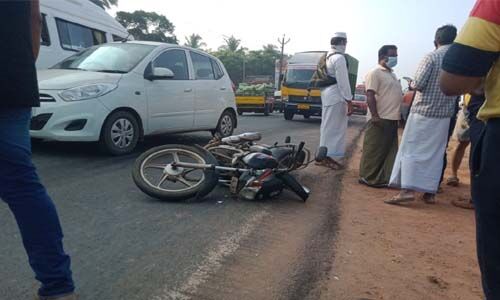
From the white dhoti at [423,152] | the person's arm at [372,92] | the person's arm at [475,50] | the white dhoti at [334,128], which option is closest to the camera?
the person's arm at [475,50]

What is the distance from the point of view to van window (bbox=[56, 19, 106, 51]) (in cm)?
1055

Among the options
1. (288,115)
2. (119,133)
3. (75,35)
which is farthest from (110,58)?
(288,115)

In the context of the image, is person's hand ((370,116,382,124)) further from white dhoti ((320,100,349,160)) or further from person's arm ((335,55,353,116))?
white dhoti ((320,100,349,160))

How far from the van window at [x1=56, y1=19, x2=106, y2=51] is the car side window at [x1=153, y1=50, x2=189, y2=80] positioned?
4.47 m

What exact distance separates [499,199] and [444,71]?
482 mm

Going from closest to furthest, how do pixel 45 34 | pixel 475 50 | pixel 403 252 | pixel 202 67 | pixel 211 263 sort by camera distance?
1. pixel 475 50
2. pixel 211 263
3. pixel 403 252
4. pixel 202 67
5. pixel 45 34

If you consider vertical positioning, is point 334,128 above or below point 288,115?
above

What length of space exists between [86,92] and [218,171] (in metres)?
2.37

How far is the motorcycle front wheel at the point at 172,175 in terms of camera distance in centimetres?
434

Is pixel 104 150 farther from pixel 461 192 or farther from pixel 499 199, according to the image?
pixel 499 199

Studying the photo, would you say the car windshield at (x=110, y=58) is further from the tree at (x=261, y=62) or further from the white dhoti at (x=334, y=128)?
the tree at (x=261, y=62)

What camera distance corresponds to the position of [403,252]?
3475mm

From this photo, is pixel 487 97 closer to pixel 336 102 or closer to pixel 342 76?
pixel 342 76

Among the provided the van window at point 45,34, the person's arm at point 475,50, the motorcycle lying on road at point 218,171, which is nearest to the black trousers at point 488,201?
the person's arm at point 475,50
